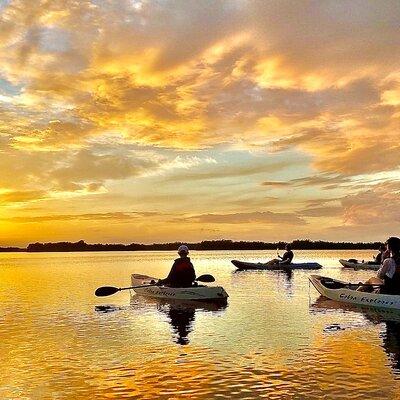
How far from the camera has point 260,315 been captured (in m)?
25.7

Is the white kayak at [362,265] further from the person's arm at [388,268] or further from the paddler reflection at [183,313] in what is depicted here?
the person's arm at [388,268]

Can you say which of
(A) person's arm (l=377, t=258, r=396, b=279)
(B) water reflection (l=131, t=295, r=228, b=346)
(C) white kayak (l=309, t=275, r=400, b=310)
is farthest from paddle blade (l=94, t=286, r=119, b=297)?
(A) person's arm (l=377, t=258, r=396, b=279)

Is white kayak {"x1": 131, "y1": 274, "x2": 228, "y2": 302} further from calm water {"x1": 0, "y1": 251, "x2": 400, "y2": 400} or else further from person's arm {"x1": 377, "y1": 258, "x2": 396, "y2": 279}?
person's arm {"x1": 377, "y1": 258, "x2": 396, "y2": 279}

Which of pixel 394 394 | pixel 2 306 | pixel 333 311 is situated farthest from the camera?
pixel 2 306

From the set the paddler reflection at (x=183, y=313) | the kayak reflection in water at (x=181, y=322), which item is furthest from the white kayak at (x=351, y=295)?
the kayak reflection in water at (x=181, y=322)

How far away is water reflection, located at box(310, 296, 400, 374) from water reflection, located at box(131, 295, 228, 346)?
206 inches

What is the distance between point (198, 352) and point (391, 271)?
10785 mm

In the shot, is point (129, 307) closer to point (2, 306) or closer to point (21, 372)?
point (2, 306)

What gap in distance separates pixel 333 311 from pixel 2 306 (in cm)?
1864

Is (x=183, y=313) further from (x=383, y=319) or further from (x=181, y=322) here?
(x=383, y=319)

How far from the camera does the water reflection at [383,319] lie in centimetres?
1722

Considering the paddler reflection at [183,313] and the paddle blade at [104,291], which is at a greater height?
the paddle blade at [104,291]

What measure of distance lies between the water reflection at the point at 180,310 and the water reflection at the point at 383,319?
5.23 m

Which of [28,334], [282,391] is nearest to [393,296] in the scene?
[282,391]
